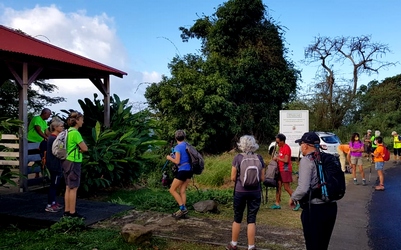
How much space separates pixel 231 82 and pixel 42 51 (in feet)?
47.2

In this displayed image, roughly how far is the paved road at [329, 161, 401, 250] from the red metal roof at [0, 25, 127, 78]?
21.9 ft

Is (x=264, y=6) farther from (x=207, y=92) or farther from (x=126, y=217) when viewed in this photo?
(x=126, y=217)

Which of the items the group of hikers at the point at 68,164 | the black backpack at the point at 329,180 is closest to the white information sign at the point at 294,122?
the group of hikers at the point at 68,164

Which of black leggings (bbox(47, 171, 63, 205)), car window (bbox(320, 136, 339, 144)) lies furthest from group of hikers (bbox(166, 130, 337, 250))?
car window (bbox(320, 136, 339, 144))

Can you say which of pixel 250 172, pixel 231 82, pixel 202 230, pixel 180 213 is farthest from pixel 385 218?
pixel 231 82

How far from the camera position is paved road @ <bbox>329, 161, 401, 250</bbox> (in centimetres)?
627

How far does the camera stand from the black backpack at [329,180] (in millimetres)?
4059

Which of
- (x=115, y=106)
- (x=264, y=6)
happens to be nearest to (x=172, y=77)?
(x=264, y=6)

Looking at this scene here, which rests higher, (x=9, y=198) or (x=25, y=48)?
(x=25, y=48)

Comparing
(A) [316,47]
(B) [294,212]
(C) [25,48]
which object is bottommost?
(B) [294,212]

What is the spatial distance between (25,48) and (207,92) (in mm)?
12932

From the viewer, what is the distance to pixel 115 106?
443 inches

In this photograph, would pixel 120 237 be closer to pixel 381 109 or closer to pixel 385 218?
pixel 385 218

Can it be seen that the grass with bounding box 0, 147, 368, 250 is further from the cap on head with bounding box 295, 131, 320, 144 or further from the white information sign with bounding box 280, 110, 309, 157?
the white information sign with bounding box 280, 110, 309, 157
